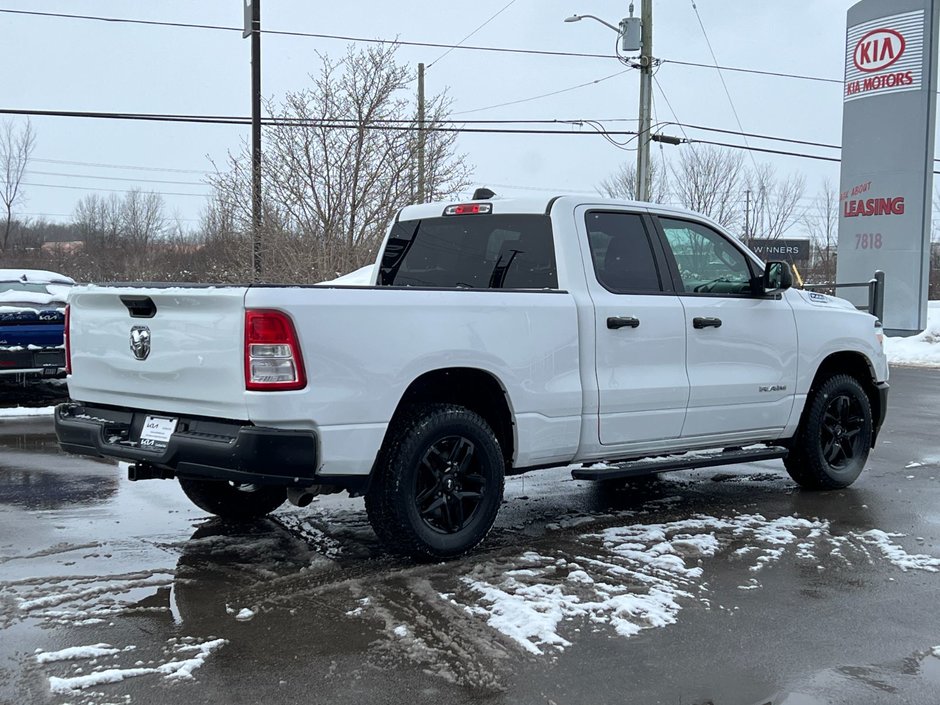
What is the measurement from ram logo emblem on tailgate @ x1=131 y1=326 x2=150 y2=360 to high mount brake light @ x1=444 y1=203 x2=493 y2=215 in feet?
7.29

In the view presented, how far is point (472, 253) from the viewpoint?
20.2 ft

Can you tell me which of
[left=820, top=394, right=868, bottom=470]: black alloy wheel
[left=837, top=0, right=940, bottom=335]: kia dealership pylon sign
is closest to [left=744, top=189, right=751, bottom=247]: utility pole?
[left=837, top=0, right=940, bottom=335]: kia dealership pylon sign

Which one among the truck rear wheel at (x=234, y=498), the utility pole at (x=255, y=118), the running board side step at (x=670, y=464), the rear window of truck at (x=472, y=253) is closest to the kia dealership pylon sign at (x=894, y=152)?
the utility pole at (x=255, y=118)

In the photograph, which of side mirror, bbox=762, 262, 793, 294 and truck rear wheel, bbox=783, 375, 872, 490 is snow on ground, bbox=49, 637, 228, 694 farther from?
truck rear wheel, bbox=783, 375, 872, 490

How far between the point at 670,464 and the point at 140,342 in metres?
3.27

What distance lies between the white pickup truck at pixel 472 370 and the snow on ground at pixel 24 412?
5945 millimetres

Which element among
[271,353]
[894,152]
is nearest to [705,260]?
[271,353]

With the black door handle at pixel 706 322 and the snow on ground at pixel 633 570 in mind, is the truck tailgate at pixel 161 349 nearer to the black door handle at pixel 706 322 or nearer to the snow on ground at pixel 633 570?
the snow on ground at pixel 633 570

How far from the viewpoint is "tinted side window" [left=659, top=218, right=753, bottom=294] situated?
6.36 m

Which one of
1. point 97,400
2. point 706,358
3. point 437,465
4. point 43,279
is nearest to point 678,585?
point 437,465

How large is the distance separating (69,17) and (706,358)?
955 inches

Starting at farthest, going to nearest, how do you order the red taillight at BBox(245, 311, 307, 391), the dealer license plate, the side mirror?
the side mirror → the dealer license plate → the red taillight at BBox(245, 311, 307, 391)

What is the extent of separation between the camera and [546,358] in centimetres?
541

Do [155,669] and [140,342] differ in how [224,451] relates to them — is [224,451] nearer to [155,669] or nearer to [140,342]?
[140,342]
